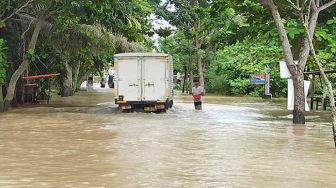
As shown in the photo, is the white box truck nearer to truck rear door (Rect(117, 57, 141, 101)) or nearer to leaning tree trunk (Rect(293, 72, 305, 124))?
truck rear door (Rect(117, 57, 141, 101))

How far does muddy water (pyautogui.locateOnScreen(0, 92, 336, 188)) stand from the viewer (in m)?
7.96

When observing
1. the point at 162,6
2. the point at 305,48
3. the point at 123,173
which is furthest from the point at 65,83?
the point at 123,173

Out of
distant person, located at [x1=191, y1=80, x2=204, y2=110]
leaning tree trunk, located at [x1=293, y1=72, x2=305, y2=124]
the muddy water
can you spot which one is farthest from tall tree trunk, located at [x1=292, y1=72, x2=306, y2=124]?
distant person, located at [x1=191, y1=80, x2=204, y2=110]

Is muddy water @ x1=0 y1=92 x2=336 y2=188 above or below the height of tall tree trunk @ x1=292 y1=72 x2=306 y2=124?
below

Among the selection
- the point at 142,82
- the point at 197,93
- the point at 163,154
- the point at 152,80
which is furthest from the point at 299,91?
the point at 163,154

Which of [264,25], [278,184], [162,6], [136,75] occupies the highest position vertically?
[162,6]

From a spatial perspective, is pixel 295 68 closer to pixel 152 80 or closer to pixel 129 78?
pixel 152 80

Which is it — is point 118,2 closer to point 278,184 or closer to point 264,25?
point 264,25

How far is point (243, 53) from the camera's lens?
42.1 metres

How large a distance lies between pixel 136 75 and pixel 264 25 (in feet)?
19.1

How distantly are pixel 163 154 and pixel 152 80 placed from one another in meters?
12.0

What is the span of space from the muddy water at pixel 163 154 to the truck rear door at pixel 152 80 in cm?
464

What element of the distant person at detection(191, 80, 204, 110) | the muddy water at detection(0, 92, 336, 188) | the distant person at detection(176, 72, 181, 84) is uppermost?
the distant person at detection(176, 72, 181, 84)

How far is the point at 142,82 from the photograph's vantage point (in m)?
22.3
